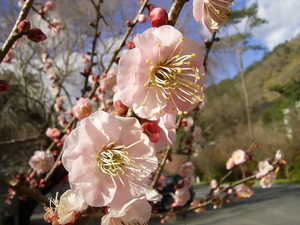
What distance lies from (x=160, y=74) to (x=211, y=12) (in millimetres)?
223

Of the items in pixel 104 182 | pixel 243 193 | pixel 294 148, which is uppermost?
pixel 104 182

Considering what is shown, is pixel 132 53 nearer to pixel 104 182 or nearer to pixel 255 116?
pixel 104 182

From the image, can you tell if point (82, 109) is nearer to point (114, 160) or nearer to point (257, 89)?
point (114, 160)

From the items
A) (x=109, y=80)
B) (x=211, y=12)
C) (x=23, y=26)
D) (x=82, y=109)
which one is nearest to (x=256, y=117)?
(x=109, y=80)

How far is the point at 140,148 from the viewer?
0.60 metres

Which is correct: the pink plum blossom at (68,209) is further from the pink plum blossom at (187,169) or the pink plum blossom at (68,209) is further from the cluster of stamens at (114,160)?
the pink plum blossom at (187,169)

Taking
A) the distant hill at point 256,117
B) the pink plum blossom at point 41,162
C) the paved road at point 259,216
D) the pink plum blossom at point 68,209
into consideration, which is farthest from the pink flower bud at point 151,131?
the distant hill at point 256,117

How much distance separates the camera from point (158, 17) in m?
0.60

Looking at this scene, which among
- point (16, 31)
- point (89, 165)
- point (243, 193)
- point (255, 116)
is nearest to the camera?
point (89, 165)

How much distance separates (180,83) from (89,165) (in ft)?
0.91

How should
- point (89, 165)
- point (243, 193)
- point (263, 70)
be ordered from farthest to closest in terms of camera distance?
point (263, 70) < point (243, 193) < point (89, 165)

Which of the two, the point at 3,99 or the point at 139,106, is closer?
the point at 139,106

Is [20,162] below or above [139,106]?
below

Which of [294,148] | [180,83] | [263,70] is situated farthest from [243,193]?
[263,70]
